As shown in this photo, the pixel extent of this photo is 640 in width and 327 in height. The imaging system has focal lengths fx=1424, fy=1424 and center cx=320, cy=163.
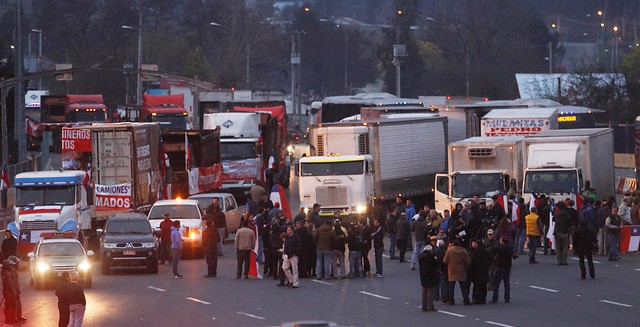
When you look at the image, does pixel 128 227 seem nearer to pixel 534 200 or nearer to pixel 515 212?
pixel 515 212

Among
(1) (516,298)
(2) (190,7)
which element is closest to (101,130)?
(1) (516,298)

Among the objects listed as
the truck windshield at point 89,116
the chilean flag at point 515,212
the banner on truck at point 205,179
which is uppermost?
the truck windshield at point 89,116

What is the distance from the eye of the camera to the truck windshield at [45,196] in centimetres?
3922

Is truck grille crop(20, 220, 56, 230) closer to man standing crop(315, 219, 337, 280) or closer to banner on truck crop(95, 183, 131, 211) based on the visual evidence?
banner on truck crop(95, 183, 131, 211)

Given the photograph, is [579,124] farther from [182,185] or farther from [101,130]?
[101,130]

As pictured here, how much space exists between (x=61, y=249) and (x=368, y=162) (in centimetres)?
1701

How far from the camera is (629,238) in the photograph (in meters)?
38.2

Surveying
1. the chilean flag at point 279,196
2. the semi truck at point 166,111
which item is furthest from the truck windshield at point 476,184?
the semi truck at point 166,111

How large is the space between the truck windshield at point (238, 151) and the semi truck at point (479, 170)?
13709 mm

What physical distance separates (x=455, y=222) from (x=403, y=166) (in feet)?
49.1

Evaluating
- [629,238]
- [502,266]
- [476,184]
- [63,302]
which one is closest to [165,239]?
[476,184]

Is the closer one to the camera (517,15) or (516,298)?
(516,298)

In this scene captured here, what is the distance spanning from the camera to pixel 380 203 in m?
48.2

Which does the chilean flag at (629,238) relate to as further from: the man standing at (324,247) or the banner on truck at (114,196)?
the banner on truck at (114,196)
